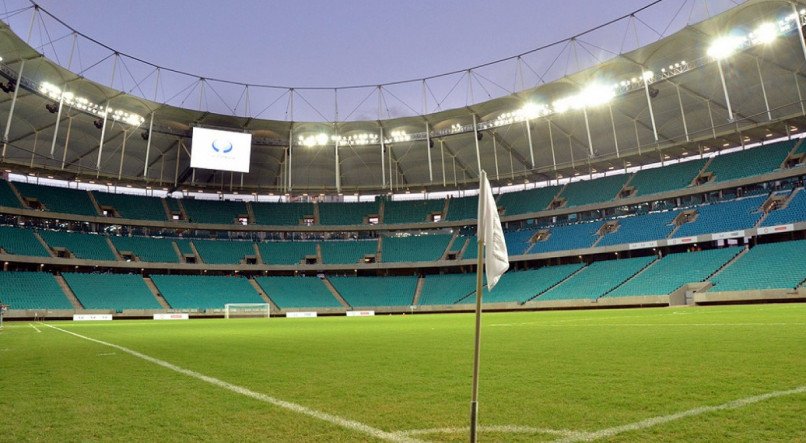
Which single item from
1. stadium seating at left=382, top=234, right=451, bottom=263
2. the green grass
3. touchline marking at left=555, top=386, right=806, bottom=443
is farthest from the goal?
touchline marking at left=555, top=386, right=806, bottom=443

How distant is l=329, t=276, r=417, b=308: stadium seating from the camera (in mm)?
52125

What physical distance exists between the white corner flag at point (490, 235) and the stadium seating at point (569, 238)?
159 feet

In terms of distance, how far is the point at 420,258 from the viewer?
57.5 meters

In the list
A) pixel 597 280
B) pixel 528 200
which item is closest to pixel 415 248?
pixel 528 200

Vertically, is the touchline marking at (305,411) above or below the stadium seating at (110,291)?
below

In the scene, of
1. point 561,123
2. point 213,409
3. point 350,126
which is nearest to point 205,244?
→ point 350,126

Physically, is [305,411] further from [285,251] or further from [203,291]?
[285,251]

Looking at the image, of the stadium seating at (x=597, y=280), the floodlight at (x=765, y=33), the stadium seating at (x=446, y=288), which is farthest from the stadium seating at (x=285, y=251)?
the floodlight at (x=765, y=33)

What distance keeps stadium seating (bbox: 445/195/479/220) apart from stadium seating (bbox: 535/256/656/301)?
17.2 m

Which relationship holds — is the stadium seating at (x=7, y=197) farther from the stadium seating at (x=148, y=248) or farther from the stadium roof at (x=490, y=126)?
the stadium seating at (x=148, y=248)

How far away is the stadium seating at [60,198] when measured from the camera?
49.2 metres

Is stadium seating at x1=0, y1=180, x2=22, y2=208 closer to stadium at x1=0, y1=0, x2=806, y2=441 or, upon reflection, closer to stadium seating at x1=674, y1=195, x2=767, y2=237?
stadium at x1=0, y1=0, x2=806, y2=441

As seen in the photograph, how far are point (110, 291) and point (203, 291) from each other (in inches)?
322

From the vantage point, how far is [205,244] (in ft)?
184
